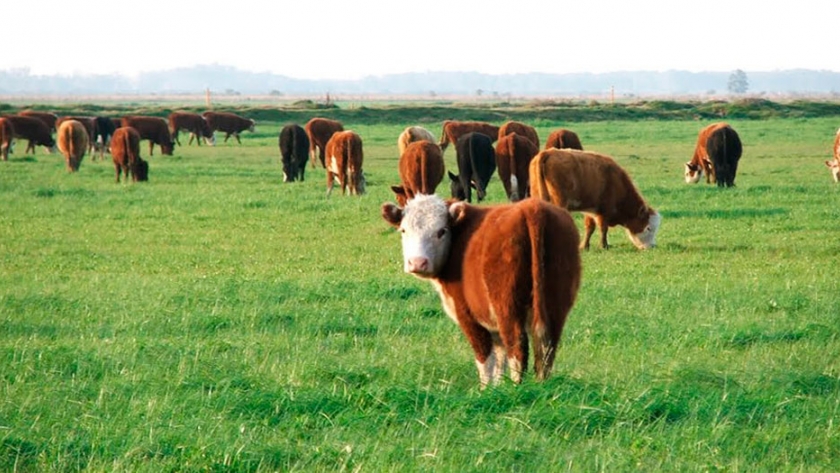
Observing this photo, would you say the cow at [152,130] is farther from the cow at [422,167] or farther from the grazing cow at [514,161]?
the grazing cow at [514,161]

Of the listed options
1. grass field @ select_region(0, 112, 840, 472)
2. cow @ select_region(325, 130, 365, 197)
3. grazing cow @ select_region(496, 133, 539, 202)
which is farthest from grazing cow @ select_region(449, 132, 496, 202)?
grass field @ select_region(0, 112, 840, 472)

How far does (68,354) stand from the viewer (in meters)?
8.47

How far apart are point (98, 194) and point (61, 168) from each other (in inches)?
374

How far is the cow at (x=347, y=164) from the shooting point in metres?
24.1

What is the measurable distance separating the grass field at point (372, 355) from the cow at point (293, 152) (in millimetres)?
8749

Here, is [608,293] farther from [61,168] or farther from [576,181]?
[61,168]

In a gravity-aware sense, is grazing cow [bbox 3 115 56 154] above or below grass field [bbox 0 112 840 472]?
below

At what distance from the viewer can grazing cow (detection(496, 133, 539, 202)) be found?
69.7 ft

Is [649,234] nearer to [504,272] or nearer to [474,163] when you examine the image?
[474,163]

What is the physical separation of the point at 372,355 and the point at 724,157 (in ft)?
58.0

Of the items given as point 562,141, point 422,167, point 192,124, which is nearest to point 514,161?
point 422,167

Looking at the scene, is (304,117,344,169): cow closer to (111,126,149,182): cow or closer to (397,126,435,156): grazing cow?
(397,126,435,156): grazing cow

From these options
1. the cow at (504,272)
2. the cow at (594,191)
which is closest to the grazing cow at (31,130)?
the cow at (594,191)

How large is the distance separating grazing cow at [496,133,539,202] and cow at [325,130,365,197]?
3.64m
